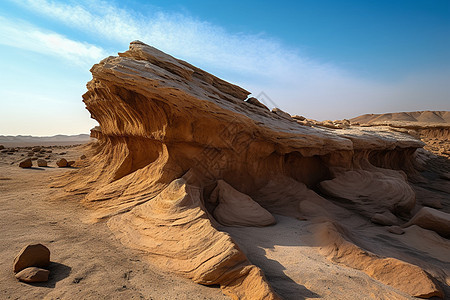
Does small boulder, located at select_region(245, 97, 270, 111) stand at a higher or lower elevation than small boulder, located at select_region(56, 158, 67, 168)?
higher

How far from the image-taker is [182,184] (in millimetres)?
4172

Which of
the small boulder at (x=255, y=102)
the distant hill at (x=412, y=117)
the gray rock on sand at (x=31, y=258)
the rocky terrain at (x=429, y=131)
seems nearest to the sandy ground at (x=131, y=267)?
the gray rock on sand at (x=31, y=258)

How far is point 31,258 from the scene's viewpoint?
2.54 meters

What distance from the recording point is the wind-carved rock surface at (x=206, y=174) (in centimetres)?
296

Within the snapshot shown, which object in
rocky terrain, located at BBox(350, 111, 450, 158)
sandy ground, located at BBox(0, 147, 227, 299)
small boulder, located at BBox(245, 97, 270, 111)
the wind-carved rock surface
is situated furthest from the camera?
rocky terrain, located at BBox(350, 111, 450, 158)

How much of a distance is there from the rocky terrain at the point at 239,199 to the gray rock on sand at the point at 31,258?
0.43 m

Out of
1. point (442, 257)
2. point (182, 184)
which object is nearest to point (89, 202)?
point (182, 184)

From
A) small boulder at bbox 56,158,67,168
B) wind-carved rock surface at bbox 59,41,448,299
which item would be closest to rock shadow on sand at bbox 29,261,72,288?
wind-carved rock surface at bbox 59,41,448,299

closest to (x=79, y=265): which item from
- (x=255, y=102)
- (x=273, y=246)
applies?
(x=273, y=246)

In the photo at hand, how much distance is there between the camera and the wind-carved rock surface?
2.96 meters

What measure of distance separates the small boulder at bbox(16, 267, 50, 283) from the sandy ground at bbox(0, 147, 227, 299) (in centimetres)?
5

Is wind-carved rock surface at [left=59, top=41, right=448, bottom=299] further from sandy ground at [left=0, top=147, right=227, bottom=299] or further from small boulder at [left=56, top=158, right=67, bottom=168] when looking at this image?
small boulder at [left=56, top=158, right=67, bottom=168]

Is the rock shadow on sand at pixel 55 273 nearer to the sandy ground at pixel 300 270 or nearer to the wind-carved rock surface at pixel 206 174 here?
the wind-carved rock surface at pixel 206 174

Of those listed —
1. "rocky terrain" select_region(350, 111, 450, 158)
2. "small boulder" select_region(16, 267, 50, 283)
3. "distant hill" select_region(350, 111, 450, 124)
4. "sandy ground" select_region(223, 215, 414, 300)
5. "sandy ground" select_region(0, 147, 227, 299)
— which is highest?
"distant hill" select_region(350, 111, 450, 124)
